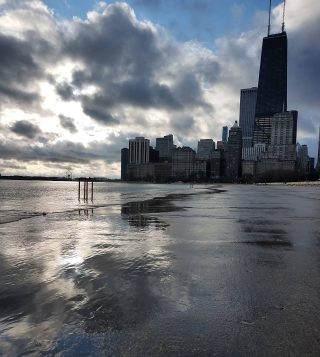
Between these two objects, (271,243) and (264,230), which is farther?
(264,230)

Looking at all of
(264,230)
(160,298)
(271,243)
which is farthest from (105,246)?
(264,230)

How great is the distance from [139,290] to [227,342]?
2409 mm

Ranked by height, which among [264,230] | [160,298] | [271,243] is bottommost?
[264,230]

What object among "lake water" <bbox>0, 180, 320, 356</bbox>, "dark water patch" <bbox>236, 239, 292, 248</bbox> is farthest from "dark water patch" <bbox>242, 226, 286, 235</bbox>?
"lake water" <bbox>0, 180, 320, 356</bbox>

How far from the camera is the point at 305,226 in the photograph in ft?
51.3

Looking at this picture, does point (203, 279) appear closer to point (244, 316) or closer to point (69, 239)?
point (244, 316)

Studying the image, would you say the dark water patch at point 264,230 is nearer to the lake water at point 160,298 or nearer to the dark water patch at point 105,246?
the lake water at point 160,298

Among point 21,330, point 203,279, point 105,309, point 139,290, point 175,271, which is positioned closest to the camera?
point 21,330

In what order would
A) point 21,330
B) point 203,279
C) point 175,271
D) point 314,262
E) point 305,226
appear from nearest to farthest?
point 21,330
point 203,279
point 175,271
point 314,262
point 305,226

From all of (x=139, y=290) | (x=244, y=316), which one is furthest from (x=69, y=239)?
(x=244, y=316)

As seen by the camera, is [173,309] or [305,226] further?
[305,226]

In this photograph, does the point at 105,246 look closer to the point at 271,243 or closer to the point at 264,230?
the point at 271,243

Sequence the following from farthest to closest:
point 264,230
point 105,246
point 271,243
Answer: point 264,230
point 271,243
point 105,246

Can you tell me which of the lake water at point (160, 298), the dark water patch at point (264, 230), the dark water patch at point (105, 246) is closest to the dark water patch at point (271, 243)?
the lake water at point (160, 298)
